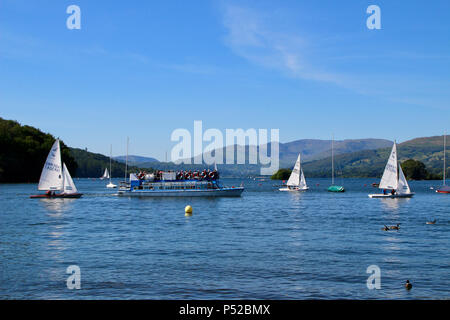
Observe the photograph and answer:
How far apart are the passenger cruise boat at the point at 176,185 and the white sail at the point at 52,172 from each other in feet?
80.0

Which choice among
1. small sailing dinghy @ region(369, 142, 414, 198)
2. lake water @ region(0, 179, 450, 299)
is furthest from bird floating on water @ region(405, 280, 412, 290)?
small sailing dinghy @ region(369, 142, 414, 198)

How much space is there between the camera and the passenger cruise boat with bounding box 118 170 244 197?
11338 cm

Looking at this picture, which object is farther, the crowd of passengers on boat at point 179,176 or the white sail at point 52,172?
the crowd of passengers on boat at point 179,176

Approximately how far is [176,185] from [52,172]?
102 ft

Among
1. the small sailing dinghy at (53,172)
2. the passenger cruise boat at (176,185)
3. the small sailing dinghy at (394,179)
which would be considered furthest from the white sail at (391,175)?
the small sailing dinghy at (53,172)

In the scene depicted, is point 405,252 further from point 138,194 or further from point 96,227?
point 138,194

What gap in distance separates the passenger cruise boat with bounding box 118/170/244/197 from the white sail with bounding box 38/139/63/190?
24388 mm

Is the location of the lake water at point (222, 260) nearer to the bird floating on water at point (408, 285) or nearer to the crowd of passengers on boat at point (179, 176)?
the bird floating on water at point (408, 285)

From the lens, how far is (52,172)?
94.2 meters

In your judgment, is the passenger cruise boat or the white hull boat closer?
the white hull boat

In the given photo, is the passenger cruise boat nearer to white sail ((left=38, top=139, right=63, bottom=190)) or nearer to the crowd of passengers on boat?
the crowd of passengers on boat

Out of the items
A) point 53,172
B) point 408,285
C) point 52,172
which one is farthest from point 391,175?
point 408,285

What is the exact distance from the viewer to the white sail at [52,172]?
92.9 metres
